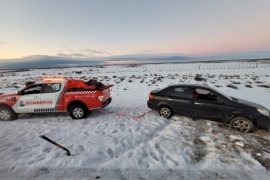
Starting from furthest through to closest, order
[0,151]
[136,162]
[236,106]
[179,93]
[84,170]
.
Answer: [179,93], [236,106], [0,151], [136,162], [84,170]

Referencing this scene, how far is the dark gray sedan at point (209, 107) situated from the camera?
586cm

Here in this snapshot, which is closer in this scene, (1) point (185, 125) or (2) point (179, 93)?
(1) point (185, 125)

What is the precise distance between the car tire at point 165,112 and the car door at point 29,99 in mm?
5496

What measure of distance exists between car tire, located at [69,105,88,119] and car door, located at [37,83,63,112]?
59 centimetres

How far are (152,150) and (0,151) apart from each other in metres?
4.42

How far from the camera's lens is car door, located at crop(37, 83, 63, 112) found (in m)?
7.24

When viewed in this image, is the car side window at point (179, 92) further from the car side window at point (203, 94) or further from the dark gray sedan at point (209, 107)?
the car side window at point (203, 94)

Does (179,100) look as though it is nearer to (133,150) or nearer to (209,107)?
(209,107)

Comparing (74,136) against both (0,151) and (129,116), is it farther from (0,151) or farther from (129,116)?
(129,116)

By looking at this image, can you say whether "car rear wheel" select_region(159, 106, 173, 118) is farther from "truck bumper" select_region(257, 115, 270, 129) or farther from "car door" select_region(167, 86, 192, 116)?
"truck bumper" select_region(257, 115, 270, 129)

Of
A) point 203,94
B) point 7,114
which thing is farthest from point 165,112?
point 7,114

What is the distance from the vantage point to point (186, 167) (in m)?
4.02

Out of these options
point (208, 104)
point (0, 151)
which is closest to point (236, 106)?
point (208, 104)

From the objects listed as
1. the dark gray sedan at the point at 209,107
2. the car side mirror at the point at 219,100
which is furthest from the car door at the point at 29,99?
the car side mirror at the point at 219,100
